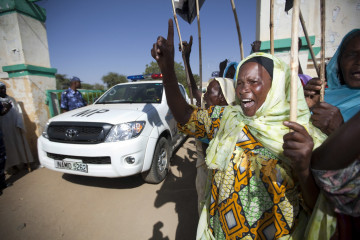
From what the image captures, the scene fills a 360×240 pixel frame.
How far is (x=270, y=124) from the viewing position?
0.92m

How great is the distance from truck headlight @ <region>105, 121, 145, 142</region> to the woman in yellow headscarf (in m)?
1.60

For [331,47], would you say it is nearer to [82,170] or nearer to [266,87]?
[266,87]

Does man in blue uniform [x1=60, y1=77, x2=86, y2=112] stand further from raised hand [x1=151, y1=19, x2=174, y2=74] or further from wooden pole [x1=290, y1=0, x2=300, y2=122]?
wooden pole [x1=290, y1=0, x2=300, y2=122]

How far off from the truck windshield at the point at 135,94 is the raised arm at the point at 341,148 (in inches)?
118

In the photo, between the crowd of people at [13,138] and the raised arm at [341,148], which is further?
the crowd of people at [13,138]

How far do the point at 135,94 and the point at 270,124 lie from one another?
3.22 meters

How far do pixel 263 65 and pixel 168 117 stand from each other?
102 inches

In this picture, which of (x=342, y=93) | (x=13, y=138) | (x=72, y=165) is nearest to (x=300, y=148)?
(x=342, y=93)

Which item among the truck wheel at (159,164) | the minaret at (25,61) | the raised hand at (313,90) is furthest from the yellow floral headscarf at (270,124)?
the minaret at (25,61)

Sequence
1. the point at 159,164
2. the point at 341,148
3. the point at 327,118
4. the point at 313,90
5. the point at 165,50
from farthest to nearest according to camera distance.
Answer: the point at 159,164
the point at 313,90
the point at 165,50
the point at 327,118
the point at 341,148

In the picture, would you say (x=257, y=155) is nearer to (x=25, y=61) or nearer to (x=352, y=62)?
Result: (x=352, y=62)

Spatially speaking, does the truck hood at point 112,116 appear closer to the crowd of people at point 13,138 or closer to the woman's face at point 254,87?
the crowd of people at point 13,138

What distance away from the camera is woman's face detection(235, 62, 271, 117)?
973 millimetres

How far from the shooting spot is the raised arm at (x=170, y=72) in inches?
37.7
